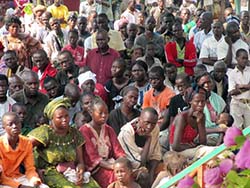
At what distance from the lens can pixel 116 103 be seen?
28.4ft

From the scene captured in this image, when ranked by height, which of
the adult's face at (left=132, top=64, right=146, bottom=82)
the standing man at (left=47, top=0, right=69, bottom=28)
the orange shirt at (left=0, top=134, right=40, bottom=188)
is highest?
the standing man at (left=47, top=0, right=69, bottom=28)

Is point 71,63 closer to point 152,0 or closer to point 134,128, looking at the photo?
point 134,128

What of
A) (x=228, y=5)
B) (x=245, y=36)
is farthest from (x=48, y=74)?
(x=228, y=5)

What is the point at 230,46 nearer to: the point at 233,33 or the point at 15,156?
the point at 233,33

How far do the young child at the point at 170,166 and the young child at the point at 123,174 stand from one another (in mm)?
246

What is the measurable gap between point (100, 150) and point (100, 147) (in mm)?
28

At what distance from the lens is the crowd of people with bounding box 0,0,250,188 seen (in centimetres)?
652

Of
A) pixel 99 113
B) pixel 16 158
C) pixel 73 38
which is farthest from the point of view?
pixel 73 38

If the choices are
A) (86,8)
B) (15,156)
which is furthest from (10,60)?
(86,8)

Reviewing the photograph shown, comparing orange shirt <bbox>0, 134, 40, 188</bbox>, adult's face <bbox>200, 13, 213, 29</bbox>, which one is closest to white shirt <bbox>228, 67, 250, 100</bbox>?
adult's face <bbox>200, 13, 213, 29</bbox>

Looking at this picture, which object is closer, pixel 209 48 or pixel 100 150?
pixel 100 150

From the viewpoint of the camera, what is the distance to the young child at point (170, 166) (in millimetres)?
6285

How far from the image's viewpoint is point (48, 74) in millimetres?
9305

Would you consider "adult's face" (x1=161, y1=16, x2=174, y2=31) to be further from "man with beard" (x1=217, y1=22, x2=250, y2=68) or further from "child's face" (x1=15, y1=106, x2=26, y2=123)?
"child's face" (x1=15, y1=106, x2=26, y2=123)
